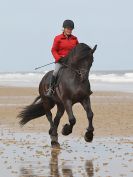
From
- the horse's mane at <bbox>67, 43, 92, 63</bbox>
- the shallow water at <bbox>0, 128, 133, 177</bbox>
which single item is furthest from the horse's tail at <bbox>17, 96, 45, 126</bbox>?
the horse's mane at <bbox>67, 43, 92, 63</bbox>

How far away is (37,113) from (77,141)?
1.53 m

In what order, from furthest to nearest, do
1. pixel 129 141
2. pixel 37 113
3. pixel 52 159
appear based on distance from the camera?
pixel 37 113
pixel 129 141
pixel 52 159

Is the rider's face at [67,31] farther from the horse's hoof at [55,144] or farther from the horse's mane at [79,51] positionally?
the horse's hoof at [55,144]

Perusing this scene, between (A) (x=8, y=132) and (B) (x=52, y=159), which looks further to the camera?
(A) (x=8, y=132)

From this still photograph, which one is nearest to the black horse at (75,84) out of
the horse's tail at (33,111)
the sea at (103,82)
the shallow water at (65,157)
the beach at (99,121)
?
the shallow water at (65,157)

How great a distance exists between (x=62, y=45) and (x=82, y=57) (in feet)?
3.90

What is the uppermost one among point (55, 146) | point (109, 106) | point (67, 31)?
point (67, 31)

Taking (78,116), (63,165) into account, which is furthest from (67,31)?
(78,116)

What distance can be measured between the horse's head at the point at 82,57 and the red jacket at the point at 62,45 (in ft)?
2.15

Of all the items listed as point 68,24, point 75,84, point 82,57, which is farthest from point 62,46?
point 75,84

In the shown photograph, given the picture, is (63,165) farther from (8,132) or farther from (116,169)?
(8,132)

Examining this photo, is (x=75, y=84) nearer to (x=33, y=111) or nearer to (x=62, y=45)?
(x=62, y=45)

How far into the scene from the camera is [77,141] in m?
15.9

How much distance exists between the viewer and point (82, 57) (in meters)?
13.9
